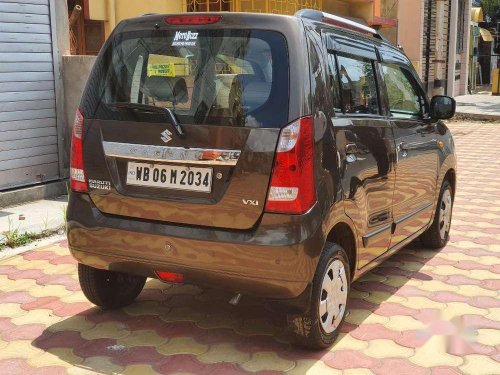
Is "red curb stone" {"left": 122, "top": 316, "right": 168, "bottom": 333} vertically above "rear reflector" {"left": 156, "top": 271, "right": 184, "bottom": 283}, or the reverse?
"rear reflector" {"left": 156, "top": 271, "right": 184, "bottom": 283}

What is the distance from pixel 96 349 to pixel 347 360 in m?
1.43

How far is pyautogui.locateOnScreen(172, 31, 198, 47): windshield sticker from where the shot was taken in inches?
134

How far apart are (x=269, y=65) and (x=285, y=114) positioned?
0.95ft

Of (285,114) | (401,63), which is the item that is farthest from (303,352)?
(401,63)

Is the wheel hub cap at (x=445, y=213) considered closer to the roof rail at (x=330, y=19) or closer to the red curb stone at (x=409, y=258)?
the red curb stone at (x=409, y=258)

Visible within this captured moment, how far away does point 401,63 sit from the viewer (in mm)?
4949

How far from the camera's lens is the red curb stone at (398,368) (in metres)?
3.35

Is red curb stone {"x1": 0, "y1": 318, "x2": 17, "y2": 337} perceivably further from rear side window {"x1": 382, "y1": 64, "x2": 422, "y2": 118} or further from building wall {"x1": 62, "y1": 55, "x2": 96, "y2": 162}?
building wall {"x1": 62, "y1": 55, "x2": 96, "y2": 162}

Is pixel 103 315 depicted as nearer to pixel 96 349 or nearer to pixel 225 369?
pixel 96 349

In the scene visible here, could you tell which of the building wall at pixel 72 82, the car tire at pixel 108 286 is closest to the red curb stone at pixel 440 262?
the car tire at pixel 108 286

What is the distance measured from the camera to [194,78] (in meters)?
3.40

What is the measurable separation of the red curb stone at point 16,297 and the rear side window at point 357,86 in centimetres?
258

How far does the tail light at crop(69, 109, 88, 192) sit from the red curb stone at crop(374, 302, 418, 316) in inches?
82.4

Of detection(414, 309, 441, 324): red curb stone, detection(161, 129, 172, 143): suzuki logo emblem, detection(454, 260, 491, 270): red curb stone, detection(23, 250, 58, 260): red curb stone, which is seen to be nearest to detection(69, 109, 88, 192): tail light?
detection(161, 129, 172, 143): suzuki logo emblem
